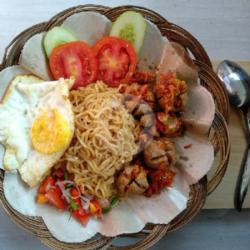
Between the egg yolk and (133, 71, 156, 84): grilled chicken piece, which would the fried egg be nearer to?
the egg yolk

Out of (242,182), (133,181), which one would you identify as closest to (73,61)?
(133,181)

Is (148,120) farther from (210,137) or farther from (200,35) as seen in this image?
(200,35)

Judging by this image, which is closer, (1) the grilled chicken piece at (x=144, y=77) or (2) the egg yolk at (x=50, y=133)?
(2) the egg yolk at (x=50, y=133)

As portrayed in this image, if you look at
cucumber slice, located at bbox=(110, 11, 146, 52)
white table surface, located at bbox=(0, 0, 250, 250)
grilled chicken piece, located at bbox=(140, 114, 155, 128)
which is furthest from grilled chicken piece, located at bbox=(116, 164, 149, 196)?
cucumber slice, located at bbox=(110, 11, 146, 52)

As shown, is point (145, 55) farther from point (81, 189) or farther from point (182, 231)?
point (182, 231)

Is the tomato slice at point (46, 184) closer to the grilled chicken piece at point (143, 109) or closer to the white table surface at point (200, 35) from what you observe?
the white table surface at point (200, 35)

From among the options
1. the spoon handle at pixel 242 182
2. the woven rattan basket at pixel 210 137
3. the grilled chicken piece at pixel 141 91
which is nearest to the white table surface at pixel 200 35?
the spoon handle at pixel 242 182

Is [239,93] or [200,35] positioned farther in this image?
[200,35]
